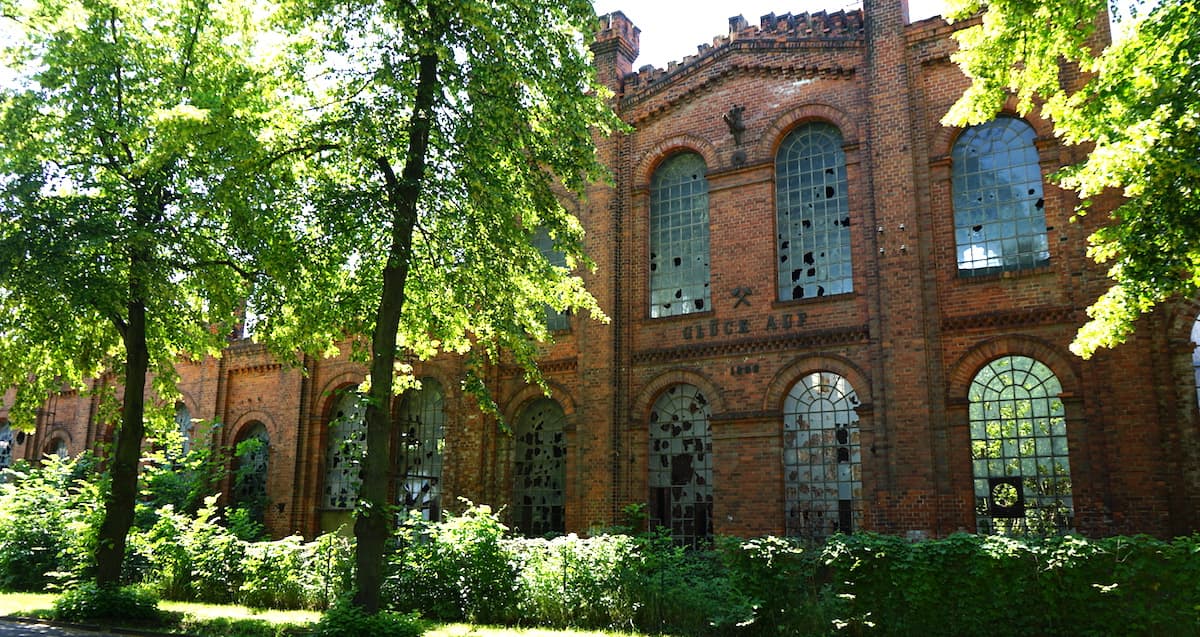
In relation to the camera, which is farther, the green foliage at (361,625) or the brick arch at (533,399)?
the brick arch at (533,399)

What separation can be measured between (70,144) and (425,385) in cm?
984

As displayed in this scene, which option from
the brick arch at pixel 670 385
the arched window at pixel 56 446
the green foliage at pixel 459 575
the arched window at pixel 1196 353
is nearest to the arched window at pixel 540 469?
the brick arch at pixel 670 385

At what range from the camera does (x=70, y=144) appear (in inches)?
527

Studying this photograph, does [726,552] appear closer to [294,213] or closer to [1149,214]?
[1149,214]

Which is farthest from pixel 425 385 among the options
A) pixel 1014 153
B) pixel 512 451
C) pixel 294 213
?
pixel 1014 153

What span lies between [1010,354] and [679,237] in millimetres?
6699

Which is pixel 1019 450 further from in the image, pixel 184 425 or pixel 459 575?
pixel 184 425

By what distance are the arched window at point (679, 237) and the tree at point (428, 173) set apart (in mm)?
5284

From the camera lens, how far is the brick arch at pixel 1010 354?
47.5ft

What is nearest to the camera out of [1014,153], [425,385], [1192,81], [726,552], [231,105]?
[1192,81]

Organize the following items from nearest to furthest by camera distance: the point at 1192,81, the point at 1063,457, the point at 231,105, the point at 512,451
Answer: the point at 1192,81, the point at 231,105, the point at 1063,457, the point at 512,451

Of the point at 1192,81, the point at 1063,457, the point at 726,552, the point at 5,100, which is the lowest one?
the point at 726,552

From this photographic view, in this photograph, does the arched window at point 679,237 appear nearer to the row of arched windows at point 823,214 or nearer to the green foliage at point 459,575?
the row of arched windows at point 823,214

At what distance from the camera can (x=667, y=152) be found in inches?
762
